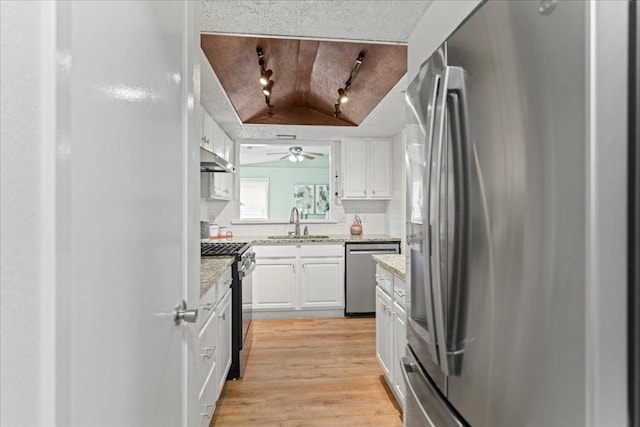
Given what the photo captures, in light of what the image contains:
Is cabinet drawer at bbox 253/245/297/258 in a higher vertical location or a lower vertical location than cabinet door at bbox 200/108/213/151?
lower

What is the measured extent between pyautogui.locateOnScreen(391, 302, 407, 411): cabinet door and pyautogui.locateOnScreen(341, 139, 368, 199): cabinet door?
7.99 ft

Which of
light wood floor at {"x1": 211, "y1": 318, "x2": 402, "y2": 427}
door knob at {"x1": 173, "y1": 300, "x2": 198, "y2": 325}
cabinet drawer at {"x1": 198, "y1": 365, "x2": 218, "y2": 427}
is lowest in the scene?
light wood floor at {"x1": 211, "y1": 318, "x2": 402, "y2": 427}

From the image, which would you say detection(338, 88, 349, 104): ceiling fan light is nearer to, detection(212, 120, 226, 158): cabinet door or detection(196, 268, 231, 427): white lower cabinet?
detection(212, 120, 226, 158): cabinet door

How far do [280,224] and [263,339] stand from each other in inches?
64.8

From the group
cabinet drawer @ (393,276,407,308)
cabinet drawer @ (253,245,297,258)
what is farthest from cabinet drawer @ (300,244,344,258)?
cabinet drawer @ (393,276,407,308)

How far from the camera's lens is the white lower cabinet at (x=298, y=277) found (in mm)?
3666

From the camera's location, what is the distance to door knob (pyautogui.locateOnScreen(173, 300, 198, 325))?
2.90 feet

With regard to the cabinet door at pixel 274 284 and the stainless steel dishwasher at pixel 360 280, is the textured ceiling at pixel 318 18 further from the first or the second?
the cabinet door at pixel 274 284

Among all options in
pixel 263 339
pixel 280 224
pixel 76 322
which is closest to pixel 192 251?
pixel 76 322

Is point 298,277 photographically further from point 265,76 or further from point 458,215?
point 458,215

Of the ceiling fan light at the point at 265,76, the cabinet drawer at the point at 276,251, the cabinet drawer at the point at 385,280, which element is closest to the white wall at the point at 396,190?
the cabinet drawer at the point at 276,251

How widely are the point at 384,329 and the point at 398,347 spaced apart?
0.33 meters

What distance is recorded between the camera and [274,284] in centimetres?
369

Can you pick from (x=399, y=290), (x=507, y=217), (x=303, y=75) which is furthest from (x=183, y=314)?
(x=303, y=75)
